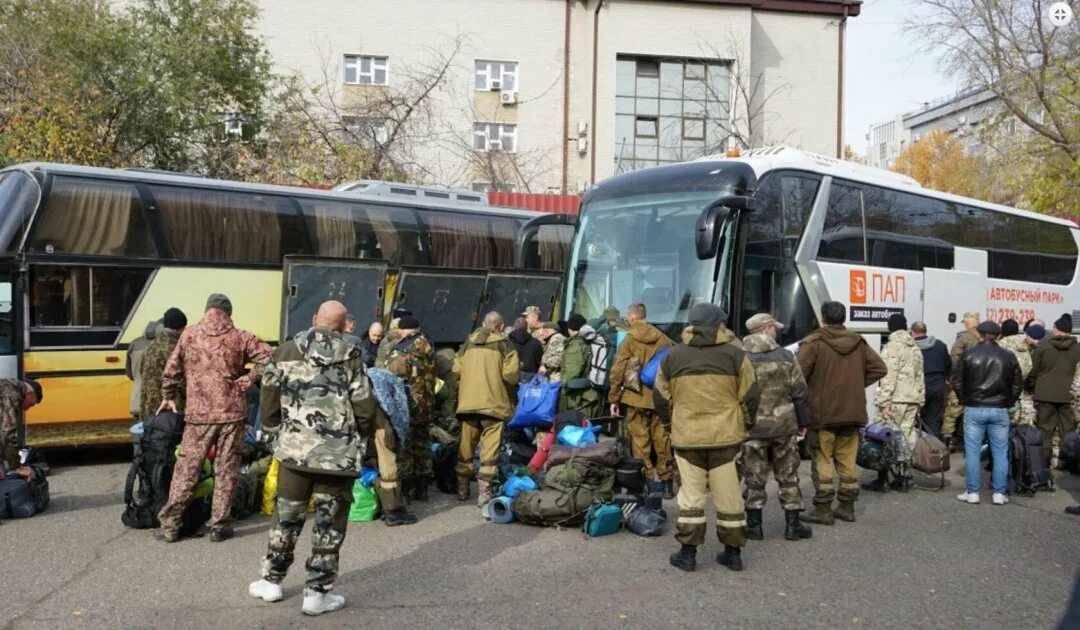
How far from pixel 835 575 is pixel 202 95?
24.0 m

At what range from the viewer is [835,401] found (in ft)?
27.6

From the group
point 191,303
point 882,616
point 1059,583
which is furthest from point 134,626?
point 191,303

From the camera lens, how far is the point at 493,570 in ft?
22.4

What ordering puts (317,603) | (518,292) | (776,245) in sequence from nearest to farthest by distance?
1. (317,603)
2. (776,245)
3. (518,292)

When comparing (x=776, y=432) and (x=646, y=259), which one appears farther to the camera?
(x=646, y=259)

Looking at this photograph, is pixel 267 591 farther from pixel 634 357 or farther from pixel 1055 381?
pixel 1055 381

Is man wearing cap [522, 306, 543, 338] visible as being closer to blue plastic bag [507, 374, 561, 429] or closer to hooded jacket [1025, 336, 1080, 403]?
blue plastic bag [507, 374, 561, 429]

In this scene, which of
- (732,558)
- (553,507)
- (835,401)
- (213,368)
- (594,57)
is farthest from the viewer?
(594,57)

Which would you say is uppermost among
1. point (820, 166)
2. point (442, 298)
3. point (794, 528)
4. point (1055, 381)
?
point (820, 166)

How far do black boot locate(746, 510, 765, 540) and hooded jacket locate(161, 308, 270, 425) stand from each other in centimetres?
418

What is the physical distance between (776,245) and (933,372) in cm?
258

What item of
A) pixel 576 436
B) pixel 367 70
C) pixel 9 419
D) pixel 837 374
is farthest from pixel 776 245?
pixel 367 70

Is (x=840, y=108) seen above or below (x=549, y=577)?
above

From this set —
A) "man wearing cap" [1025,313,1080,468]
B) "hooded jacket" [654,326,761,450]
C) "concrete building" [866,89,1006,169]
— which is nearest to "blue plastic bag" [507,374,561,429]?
"hooded jacket" [654,326,761,450]
